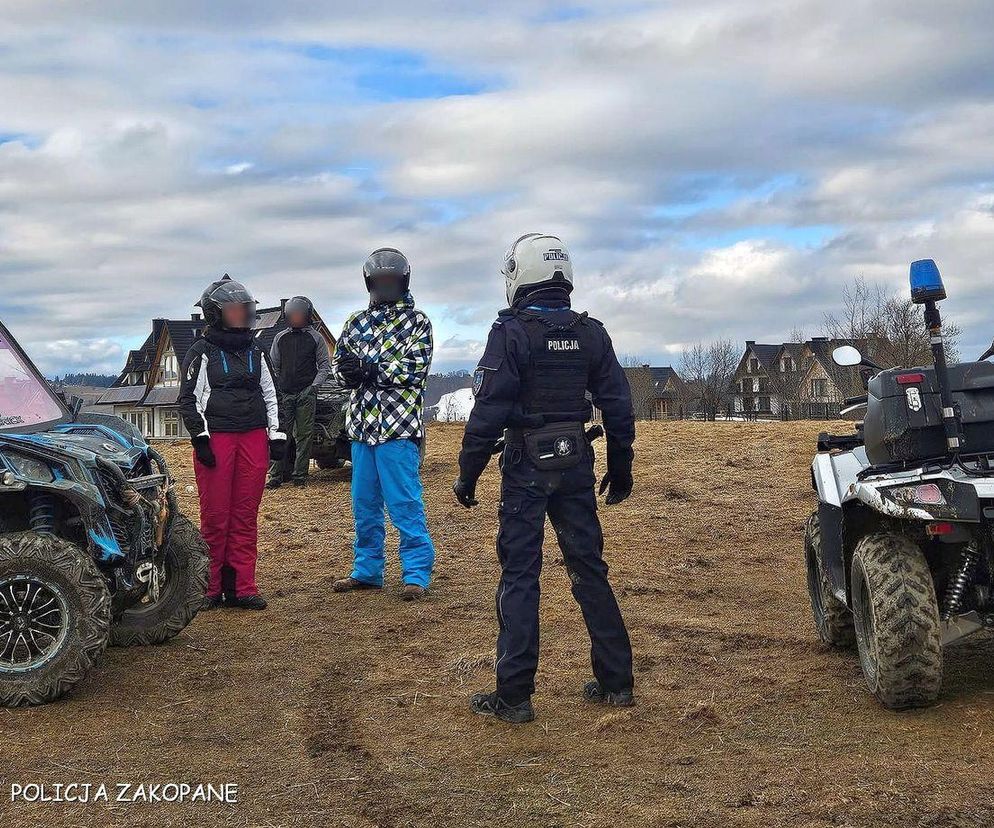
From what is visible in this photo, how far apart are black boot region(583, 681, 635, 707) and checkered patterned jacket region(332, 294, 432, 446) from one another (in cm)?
288

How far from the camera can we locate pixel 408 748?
5.01m

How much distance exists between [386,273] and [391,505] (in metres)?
1.56

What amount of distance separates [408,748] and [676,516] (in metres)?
6.63

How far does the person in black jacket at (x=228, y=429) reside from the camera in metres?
7.76

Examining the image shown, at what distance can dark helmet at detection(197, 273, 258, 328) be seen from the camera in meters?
7.77

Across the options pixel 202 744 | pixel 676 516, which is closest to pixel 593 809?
pixel 202 744

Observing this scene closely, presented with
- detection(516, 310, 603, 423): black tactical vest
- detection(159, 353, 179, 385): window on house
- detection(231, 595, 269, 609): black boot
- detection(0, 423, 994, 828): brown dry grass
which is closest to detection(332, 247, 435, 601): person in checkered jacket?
detection(0, 423, 994, 828): brown dry grass

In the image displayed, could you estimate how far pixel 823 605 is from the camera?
6555 mm

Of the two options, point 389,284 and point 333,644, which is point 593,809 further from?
point 389,284

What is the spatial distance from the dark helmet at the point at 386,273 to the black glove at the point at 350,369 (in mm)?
443

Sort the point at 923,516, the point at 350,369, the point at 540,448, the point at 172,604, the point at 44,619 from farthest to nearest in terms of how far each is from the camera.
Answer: the point at 350,369
the point at 172,604
the point at 44,619
the point at 540,448
the point at 923,516

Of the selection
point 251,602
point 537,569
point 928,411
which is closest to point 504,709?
point 537,569

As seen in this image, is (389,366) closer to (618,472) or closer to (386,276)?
(386,276)

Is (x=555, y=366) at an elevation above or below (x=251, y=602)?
above
